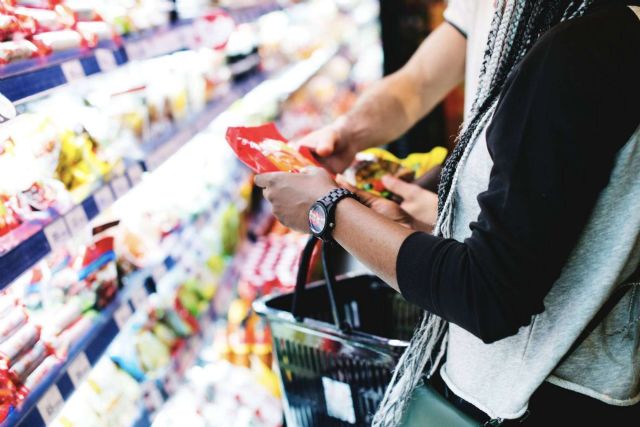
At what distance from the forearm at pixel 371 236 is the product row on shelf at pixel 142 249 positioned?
0.56 metres

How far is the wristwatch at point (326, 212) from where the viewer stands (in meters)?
0.93

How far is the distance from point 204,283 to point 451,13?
1165 millimetres

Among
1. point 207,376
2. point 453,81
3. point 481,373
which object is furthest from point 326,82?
point 481,373

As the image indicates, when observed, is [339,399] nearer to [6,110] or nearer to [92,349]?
[92,349]

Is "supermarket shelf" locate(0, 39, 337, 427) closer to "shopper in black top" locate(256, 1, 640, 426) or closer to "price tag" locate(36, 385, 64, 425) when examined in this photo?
"price tag" locate(36, 385, 64, 425)

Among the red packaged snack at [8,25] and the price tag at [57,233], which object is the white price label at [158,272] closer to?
the price tag at [57,233]

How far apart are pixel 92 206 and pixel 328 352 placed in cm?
60

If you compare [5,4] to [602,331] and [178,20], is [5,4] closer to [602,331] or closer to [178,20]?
[178,20]

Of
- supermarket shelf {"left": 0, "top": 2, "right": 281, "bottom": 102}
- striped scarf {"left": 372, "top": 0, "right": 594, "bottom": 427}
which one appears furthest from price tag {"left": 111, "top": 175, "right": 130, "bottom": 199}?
striped scarf {"left": 372, "top": 0, "right": 594, "bottom": 427}

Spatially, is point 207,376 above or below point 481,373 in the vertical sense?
below

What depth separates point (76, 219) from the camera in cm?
112

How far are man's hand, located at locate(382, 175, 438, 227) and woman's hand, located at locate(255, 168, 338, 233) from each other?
35cm

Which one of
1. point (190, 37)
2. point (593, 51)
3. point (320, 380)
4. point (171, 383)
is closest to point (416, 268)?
point (593, 51)

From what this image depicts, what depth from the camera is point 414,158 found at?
1.86 metres
